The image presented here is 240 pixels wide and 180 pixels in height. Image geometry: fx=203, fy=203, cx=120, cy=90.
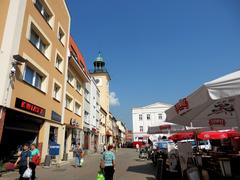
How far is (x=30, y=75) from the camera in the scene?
45.3 ft

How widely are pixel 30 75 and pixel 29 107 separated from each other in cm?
243

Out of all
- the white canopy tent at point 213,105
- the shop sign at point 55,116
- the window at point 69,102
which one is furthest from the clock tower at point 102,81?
the white canopy tent at point 213,105

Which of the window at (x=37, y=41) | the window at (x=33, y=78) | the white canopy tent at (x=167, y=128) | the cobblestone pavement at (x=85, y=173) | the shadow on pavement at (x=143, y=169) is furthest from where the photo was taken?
the window at (x=37, y=41)

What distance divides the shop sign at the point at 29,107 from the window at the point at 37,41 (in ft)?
14.2

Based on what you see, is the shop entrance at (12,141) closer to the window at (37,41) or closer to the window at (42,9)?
the window at (37,41)

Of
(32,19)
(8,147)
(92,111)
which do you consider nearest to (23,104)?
(8,147)

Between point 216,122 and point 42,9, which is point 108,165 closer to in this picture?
point 216,122

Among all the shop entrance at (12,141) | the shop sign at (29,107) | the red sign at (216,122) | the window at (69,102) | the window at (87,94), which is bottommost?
the shop entrance at (12,141)

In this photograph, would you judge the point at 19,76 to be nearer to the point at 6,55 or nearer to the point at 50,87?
the point at 6,55

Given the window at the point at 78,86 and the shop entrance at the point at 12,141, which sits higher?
the window at the point at 78,86

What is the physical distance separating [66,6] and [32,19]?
946cm

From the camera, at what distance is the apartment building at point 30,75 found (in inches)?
440

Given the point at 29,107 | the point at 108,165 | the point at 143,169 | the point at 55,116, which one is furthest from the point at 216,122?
the point at 55,116

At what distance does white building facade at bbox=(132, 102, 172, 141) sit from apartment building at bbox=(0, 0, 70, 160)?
48.1 m
